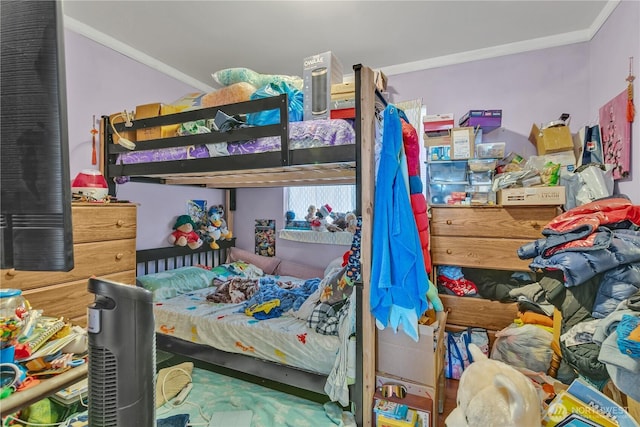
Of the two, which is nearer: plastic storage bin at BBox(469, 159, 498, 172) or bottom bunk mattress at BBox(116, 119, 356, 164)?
bottom bunk mattress at BBox(116, 119, 356, 164)

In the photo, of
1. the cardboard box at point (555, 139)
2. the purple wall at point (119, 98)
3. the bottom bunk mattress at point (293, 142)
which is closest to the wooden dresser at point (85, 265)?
the purple wall at point (119, 98)

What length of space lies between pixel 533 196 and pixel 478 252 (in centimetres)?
55

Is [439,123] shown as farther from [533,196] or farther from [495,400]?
[495,400]

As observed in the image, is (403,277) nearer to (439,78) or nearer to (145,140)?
(145,140)

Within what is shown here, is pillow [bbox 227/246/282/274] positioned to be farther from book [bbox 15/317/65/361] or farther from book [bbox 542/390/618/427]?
book [bbox 542/390/618/427]

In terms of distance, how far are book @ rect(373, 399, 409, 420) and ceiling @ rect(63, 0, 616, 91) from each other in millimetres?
2502

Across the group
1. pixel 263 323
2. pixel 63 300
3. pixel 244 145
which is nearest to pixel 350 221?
pixel 263 323

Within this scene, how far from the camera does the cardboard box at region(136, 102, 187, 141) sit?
2.18 meters

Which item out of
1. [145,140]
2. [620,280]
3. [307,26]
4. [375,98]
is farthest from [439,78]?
[145,140]

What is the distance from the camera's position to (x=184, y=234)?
3.14 m

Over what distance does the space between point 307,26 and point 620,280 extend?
2.49 meters

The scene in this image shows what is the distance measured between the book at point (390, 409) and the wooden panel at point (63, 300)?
170 cm

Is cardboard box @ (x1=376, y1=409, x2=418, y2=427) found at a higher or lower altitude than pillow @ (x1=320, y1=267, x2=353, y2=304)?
lower

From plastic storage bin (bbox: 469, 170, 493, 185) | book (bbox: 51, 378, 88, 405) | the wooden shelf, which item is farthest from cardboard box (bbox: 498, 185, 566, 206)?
book (bbox: 51, 378, 88, 405)
